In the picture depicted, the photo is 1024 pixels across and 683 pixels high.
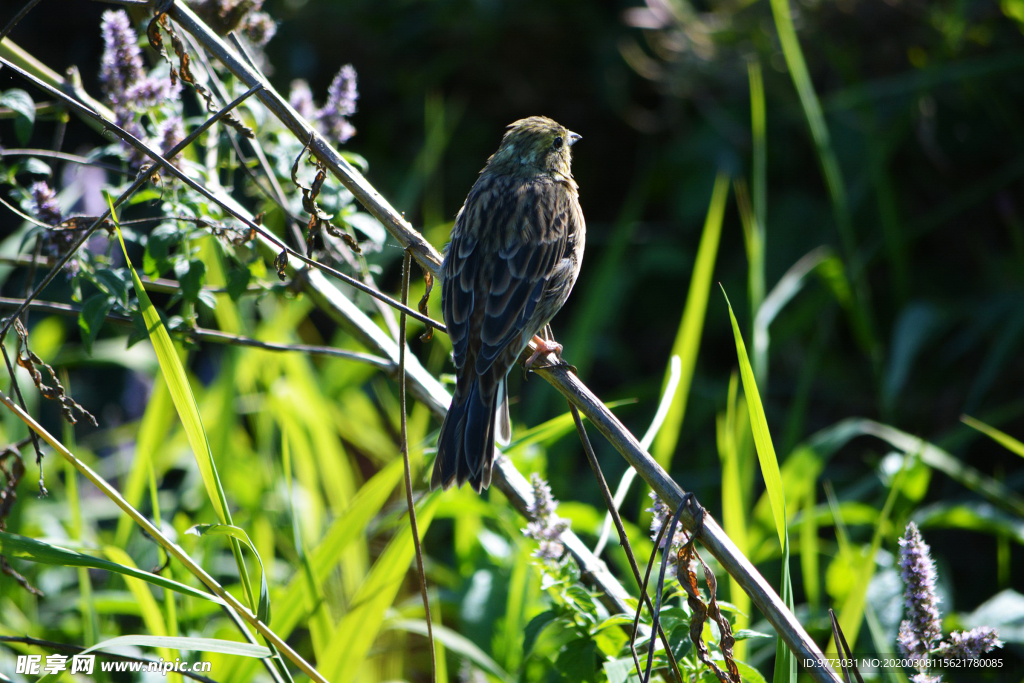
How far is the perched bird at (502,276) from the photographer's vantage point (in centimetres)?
167

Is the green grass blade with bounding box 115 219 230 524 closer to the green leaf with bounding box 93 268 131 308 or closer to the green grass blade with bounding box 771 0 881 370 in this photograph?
the green leaf with bounding box 93 268 131 308

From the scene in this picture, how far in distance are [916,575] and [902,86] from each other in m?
2.89

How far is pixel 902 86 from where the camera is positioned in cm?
359

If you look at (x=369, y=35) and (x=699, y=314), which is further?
(x=369, y=35)

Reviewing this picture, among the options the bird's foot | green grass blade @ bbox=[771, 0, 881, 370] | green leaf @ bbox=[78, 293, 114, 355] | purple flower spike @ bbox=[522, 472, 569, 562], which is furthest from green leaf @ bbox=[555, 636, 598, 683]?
green grass blade @ bbox=[771, 0, 881, 370]

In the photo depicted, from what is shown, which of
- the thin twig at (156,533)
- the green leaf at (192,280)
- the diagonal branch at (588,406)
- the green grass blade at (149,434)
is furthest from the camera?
the green grass blade at (149,434)

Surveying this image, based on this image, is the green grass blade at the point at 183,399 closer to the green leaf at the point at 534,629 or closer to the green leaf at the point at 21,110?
the green leaf at the point at 21,110

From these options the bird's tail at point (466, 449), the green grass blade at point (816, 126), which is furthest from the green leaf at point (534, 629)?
the green grass blade at point (816, 126)

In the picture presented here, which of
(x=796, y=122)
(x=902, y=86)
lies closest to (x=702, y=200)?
(x=796, y=122)

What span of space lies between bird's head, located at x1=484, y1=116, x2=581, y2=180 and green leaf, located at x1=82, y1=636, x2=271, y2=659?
1.66 m

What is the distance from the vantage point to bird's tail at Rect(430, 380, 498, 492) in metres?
1.58

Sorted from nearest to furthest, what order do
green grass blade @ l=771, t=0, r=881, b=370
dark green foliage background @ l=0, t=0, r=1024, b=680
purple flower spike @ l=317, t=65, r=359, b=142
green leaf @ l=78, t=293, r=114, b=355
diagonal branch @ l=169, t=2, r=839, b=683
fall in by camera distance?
diagonal branch @ l=169, t=2, r=839, b=683 < green leaf @ l=78, t=293, r=114, b=355 < purple flower spike @ l=317, t=65, r=359, b=142 < green grass blade @ l=771, t=0, r=881, b=370 < dark green foliage background @ l=0, t=0, r=1024, b=680

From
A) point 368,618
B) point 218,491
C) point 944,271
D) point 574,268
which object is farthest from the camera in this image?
point 944,271

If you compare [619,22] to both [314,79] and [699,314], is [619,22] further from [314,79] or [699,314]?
[699,314]
